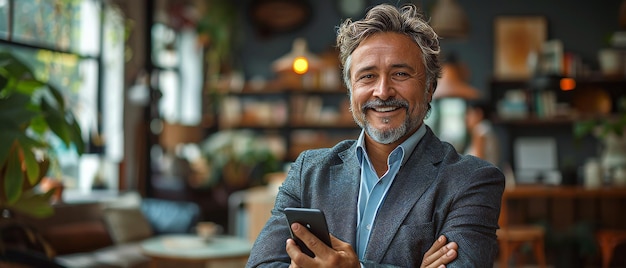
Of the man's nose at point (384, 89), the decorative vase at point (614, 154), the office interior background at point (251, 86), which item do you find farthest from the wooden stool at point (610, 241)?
the man's nose at point (384, 89)

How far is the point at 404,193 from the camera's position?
1803mm

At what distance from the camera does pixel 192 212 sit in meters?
6.87

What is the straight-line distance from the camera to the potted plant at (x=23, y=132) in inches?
131

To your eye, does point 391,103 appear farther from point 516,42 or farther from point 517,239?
point 516,42

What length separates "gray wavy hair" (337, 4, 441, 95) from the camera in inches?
71.7

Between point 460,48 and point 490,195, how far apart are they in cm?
867

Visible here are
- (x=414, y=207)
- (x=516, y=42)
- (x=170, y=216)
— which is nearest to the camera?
(x=414, y=207)

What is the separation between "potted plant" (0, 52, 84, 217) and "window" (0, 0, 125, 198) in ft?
8.75

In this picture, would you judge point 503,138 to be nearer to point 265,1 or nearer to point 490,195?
point 265,1

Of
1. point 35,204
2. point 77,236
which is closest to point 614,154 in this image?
point 77,236

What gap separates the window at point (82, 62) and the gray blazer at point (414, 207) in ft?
16.1

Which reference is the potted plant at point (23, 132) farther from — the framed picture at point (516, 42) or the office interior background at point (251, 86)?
the framed picture at point (516, 42)

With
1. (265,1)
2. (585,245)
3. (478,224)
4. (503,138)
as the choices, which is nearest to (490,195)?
(478,224)

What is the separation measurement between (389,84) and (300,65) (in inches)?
218
